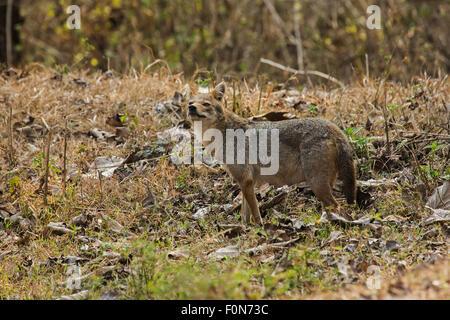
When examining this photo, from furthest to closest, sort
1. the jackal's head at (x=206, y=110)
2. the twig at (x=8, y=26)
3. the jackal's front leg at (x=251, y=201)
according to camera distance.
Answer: the twig at (x=8, y=26) < the jackal's head at (x=206, y=110) < the jackal's front leg at (x=251, y=201)

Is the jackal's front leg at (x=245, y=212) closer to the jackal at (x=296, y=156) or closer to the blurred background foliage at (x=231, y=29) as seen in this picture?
the jackal at (x=296, y=156)

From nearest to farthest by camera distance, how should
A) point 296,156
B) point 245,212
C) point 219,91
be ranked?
point 296,156, point 245,212, point 219,91

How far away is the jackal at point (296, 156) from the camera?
6707mm

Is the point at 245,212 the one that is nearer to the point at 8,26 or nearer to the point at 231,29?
the point at 8,26

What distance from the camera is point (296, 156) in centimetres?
696

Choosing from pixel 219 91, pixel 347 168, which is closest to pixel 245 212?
pixel 347 168

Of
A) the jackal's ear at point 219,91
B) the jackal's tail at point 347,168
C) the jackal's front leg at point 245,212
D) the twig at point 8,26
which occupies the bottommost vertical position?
the jackal's front leg at point 245,212

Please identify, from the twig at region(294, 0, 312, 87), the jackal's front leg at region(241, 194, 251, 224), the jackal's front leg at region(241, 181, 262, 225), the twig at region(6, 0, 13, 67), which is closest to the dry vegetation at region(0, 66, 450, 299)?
the jackal's front leg at region(241, 194, 251, 224)

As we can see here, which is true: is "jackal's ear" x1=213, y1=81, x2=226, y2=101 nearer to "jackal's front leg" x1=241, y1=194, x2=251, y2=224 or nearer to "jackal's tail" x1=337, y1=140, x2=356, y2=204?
"jackal's front leg" x1=241, y1=194, x2=251, y2=224

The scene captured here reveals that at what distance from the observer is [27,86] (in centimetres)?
1072

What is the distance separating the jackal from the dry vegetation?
323mm

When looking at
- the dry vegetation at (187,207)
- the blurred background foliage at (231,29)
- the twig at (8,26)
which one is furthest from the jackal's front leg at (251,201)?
the blurred background foliage at (231,29)

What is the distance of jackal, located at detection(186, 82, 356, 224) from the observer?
6707 mm

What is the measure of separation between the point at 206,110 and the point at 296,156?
1.25 metres
